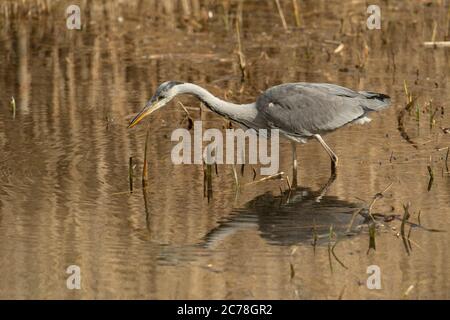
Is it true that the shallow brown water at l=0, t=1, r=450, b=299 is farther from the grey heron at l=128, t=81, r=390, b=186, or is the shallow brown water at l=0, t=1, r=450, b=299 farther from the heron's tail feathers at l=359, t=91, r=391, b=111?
the heron's tail feathers at l=359, t=91, r=391, b=111

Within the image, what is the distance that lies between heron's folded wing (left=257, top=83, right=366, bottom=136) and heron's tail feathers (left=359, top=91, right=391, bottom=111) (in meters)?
0.07

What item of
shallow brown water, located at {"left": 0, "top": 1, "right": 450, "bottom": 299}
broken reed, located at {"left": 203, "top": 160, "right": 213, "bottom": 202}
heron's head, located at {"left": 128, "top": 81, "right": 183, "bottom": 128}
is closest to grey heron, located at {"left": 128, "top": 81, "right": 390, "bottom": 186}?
heron's head, located at {"left": 128, "top": 81, "right": 183, "bottom": 128}

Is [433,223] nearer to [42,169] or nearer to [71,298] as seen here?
[71,298]

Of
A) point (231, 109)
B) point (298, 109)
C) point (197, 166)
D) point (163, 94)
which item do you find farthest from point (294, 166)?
point (163, 94)

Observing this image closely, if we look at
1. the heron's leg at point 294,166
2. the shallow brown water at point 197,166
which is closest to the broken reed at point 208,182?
the shallow brown water at point 197,166

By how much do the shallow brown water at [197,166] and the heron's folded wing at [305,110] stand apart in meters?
0.39

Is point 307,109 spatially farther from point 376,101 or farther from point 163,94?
point 163,94

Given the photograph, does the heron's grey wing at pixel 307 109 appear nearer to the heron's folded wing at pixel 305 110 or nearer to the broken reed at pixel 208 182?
the heron's folded wing at pixel 305 110

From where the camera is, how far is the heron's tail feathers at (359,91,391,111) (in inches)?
383

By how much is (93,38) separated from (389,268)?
8312mm

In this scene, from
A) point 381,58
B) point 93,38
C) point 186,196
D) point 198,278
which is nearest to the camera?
point 198,278

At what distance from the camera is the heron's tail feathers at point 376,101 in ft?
31.9

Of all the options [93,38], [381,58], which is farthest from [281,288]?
[93,38]

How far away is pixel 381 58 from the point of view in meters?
13.6
